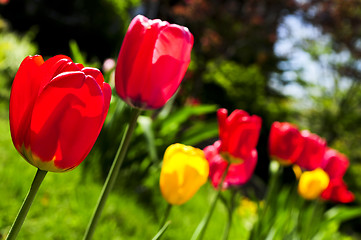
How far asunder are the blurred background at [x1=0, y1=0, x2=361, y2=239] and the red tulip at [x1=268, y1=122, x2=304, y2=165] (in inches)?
24.1

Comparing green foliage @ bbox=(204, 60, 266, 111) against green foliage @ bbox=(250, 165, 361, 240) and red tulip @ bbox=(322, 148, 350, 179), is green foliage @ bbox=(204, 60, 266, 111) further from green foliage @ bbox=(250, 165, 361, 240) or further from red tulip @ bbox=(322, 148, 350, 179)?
red tulip @ bbox=(322, 148, 350, 179)

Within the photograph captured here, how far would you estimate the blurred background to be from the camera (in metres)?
2.05

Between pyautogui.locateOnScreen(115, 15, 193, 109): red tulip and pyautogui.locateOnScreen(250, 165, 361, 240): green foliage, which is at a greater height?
pyautogui.locateOnScreen(115, 15, 193, 109): red tulip

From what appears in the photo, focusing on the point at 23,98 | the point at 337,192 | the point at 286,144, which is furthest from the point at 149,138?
the point at 23,98

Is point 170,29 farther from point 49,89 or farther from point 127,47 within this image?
point 49,89

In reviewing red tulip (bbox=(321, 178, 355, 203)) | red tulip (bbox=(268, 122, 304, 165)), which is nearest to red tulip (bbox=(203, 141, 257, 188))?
red tulip (bbox=(268, 122, 304, 165))

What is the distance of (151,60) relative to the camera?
33.1 inches

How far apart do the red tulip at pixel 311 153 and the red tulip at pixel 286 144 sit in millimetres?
154

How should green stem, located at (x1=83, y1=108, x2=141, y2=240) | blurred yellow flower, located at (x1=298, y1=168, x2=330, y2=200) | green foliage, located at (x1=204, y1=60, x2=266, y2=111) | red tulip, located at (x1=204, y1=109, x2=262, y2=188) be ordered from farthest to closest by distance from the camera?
1. green foliage, located at (x1=204, y1=60, x2=266, y2=111)
2. blurred yellow flower, located at (x1=298, y1=168, x2=330, y2=200)
3. red tulip, located at (x1=204, y1=109, x2=262, y2=188)
4. green stem, located at (x1=83, y1=108, x2=141, y2=240)

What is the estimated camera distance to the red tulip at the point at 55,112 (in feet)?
1.96

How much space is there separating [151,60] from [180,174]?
35 cm

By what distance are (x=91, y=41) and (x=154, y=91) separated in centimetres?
948

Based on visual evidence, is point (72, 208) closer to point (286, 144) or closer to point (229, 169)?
point (229, 169)

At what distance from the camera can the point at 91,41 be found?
981 cm
